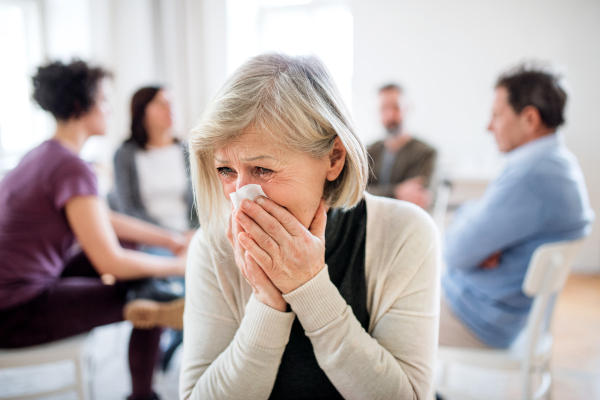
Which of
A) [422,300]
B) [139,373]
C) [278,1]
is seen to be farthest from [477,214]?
[278,1]

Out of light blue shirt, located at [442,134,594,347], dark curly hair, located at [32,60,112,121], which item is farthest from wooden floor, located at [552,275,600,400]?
dark curly hair, located at [32,60,112,121]

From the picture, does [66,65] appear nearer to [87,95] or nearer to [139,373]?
[87,95]

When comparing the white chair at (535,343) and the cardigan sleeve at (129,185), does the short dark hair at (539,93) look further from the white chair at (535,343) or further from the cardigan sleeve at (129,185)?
the cardigan sleeve at (129,185)

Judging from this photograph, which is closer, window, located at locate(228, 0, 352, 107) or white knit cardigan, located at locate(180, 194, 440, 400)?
white knit cardigan, located at locate(180, 194, 440, 400)

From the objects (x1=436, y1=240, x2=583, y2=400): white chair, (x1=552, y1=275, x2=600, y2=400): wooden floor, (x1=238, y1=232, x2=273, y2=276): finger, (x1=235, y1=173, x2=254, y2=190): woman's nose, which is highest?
(x1=235, y1=173, x2=254, y2=190): woman's nose

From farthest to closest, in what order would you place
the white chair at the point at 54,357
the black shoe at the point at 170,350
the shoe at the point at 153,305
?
the black shoe at the point at 170,350
the shoe at the point at 153,305
the white chair at the point at 54,357

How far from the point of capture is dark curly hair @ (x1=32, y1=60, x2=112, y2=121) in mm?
1398

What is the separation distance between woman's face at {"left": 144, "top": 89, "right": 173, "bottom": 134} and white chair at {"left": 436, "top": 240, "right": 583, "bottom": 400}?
178 cm

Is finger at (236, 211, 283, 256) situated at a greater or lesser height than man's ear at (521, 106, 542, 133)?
lesser

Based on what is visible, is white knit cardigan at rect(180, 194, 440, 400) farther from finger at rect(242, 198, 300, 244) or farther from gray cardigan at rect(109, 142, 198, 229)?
gray cardigan at rect(109, 142, 198, 229)

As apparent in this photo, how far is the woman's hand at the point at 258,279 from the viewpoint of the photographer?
2.06ft

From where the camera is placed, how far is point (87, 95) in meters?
1.47

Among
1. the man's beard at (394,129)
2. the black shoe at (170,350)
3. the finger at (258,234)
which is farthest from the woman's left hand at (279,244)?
the man's beard at (394,129)

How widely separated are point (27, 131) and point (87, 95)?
239 centimetres
